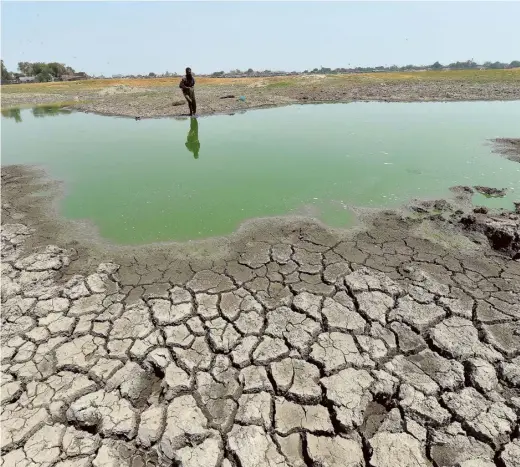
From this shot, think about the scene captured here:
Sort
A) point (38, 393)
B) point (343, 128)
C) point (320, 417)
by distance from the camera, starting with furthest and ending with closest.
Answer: point (343, 128) → point (38, 393) → point (320, 417)

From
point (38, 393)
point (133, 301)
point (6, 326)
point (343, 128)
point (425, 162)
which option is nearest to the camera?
point (38, 393)

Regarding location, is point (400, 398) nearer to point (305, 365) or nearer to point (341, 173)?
point (305, 365)

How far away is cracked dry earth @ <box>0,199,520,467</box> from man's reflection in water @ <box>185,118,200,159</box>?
4745 millimetres

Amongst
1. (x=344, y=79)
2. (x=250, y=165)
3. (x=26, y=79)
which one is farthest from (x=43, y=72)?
(x=250, y=165)

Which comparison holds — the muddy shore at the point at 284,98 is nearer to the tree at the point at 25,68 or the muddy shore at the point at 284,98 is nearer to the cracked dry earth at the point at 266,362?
the cracked dry earth at the point at 266,362

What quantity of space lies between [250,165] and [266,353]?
474cm

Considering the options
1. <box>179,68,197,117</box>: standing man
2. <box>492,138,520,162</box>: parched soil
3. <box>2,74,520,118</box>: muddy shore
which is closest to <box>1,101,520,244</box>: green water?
<box>492,138,520,162</box>: parched soil

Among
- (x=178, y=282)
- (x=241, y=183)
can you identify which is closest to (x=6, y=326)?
(x=178, y=282)

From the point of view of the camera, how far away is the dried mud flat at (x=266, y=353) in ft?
7.24

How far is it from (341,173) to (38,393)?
17.5 ft

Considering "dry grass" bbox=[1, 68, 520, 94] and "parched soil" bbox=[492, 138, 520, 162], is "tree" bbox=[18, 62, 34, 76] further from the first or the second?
"parched soil" bbox=[492, 138, 520, 162]

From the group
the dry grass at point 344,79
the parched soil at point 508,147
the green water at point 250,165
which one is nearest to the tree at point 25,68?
the dry grass at point 344,79

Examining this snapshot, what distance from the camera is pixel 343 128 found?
1012 centimetres

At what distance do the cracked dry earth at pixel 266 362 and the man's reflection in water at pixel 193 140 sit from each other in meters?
4.75
